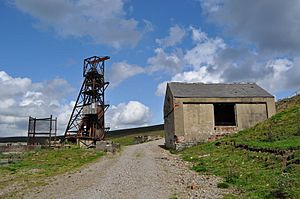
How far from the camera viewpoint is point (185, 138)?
35.7 m

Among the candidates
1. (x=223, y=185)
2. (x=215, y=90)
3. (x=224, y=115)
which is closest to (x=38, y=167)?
(x=223, y=185)

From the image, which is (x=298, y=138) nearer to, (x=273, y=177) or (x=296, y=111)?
(x=273, y=177)

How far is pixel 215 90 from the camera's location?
132 feet

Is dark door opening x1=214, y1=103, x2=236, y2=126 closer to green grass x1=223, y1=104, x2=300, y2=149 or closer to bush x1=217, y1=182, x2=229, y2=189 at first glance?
green grass x1=223, y1=104, x2=300, y2=149

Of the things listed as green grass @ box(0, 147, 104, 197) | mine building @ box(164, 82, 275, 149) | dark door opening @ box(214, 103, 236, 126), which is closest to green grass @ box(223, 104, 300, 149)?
mine building @ box(164, 82, 275, 149)

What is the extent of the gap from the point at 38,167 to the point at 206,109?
20.6m

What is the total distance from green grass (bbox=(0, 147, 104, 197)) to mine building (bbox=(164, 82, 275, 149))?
9.63 metres

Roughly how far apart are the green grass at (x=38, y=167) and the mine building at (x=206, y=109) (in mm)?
9633

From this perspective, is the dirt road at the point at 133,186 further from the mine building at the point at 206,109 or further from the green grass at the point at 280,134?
the mine building at the point at 206,109

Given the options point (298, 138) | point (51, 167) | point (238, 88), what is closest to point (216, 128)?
point (238, 88)

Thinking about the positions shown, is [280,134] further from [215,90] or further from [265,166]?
[215,90]

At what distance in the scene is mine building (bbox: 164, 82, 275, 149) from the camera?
118 feet

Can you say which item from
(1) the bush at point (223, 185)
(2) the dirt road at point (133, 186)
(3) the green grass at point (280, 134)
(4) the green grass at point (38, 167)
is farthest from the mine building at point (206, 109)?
(1) the bush at point (223, 185)

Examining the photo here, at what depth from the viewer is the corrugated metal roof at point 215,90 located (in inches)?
1495
